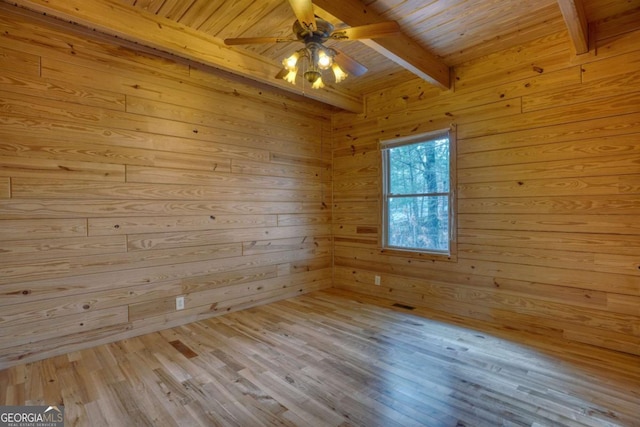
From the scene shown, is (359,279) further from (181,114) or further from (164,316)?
(181,114)

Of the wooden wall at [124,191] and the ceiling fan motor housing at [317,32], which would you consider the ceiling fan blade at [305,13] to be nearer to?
the ceiling fan motor housing at [317,32]

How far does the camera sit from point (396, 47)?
274 centimetres

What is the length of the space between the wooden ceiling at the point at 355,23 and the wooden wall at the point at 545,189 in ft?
0.84

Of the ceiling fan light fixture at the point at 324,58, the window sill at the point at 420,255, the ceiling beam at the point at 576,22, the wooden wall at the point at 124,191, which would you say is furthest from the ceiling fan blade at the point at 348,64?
the window sill at the point at 420,255

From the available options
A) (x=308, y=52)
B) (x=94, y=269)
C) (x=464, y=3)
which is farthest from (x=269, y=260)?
(x=464, y=3)

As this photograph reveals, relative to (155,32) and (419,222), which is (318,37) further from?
(419,222)

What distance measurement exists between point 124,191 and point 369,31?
7.91ft

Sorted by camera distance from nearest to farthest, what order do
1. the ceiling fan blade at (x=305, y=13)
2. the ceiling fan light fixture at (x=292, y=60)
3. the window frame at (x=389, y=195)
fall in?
the ceiling fan blade at (x=305, y=13), the ceiling fan light fixture at (x=292, y=60), the window frame at (x=389, y=195)

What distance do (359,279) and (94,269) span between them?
301 centimetres

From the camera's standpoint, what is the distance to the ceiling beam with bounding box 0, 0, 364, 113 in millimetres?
2215

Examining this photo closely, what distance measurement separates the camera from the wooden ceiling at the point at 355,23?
2.32 m

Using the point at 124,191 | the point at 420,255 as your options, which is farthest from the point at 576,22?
the point at 124,191

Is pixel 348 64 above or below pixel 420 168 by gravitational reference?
above

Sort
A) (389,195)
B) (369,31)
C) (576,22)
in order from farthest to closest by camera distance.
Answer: (389,195) → (576,22) → (369,31)
